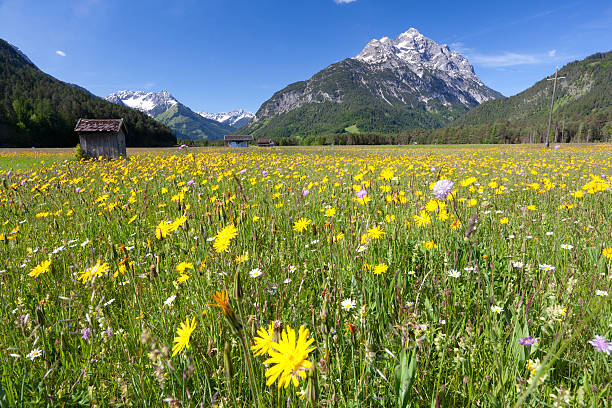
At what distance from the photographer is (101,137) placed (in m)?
20.6

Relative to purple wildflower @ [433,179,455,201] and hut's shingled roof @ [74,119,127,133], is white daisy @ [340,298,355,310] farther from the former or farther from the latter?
hut's shingled roof @ [74,119,127,133]

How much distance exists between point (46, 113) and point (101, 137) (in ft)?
249

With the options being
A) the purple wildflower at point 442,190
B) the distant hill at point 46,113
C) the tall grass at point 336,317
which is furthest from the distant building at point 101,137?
the distant hill at point 46,113

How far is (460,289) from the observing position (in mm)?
1945

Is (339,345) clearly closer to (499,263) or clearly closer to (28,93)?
(499,263)

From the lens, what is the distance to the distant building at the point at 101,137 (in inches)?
794

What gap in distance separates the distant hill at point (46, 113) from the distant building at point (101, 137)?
6844 cm

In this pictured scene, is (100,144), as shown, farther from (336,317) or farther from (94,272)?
(336,317)

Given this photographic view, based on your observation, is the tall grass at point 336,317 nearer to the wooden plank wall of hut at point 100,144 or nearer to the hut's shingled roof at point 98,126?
the hut's shingled roof at point 98,126

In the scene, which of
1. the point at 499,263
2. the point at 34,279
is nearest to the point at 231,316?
the point at 499,263

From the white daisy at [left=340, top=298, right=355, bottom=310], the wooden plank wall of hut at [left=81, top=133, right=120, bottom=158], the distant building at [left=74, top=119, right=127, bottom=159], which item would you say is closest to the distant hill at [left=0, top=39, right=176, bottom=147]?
the distant building at [left=74, top=119, right=127, bottom=159]

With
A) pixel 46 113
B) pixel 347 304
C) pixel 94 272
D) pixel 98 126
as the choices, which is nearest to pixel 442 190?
pixel 347 304

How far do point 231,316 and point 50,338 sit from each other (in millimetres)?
1720

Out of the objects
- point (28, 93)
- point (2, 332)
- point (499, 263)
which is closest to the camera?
point (2, 332)
